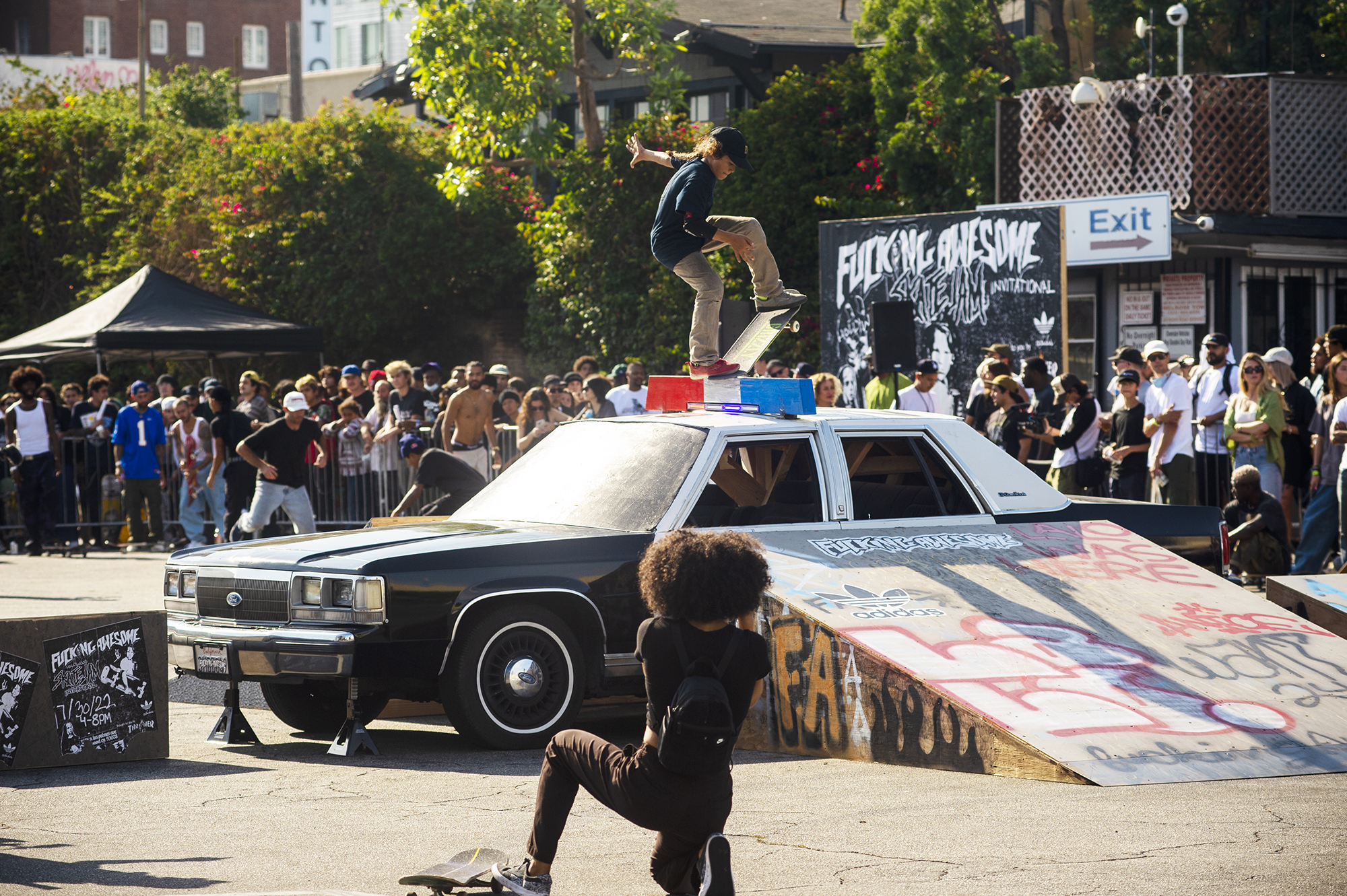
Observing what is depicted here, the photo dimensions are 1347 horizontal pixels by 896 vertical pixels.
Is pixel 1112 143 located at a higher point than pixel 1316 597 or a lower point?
higher

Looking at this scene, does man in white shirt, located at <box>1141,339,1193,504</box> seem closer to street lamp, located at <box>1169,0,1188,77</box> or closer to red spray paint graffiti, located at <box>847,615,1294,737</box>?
red spray paint graffiti, located at <box>847,615,1294,737</box>

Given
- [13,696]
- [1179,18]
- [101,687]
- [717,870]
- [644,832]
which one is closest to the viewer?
[717,870]

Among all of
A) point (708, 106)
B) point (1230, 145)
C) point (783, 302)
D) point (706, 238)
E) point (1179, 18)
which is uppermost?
point (708, 106)

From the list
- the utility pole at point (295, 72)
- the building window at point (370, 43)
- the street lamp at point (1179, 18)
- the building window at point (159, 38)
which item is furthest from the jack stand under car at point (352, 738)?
the building window at point (370, 43)

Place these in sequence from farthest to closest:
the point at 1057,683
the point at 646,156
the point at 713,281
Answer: the point at 713,281, the point at 646,156, the point at 1057,683

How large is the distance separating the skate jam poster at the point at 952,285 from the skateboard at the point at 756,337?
7.96 metres

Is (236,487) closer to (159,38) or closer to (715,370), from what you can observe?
(715,370)

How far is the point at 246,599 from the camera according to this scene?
7.95m

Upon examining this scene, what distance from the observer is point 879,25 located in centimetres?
2481

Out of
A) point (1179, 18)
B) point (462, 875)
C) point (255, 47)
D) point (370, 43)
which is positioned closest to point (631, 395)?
point (1179, 18)

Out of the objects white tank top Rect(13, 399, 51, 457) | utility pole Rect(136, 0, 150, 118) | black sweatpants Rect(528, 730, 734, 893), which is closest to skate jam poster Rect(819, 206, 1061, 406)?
white tank top Rect(13, 399, 51, 457)

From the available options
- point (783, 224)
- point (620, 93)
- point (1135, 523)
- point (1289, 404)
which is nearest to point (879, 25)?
point (783, 224)

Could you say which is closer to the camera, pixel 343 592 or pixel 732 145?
pixel 343 592

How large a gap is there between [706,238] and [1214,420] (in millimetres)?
6912
